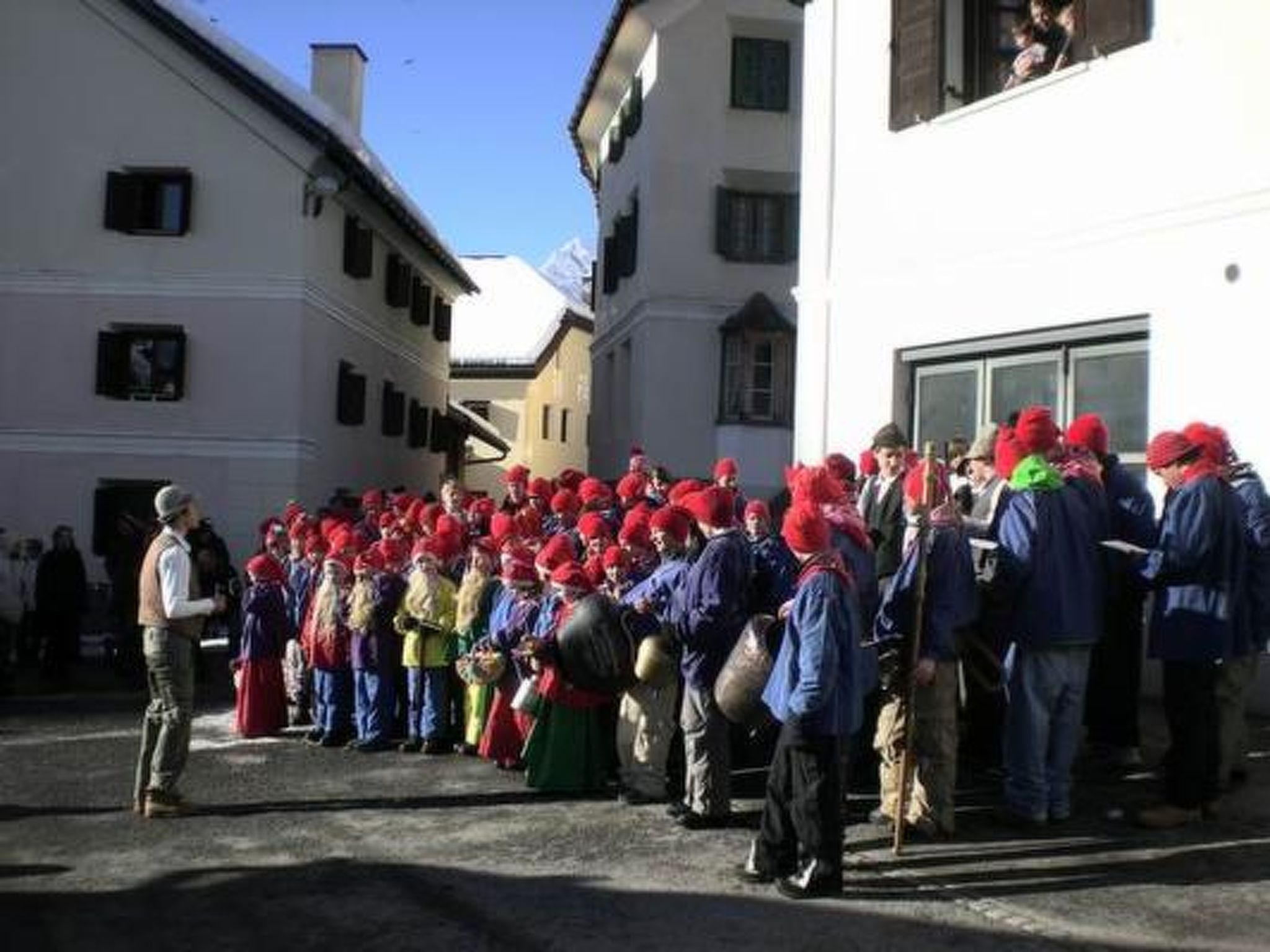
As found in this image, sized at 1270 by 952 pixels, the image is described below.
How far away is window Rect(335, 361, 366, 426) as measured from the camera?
A: 72.8 feet

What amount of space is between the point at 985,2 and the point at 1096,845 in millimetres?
8940

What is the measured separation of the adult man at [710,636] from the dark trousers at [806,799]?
1.10 m

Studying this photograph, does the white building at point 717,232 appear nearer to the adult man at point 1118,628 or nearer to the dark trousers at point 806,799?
the adult man at point 1118,628

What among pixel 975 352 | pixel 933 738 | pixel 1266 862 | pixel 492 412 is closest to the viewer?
pixel 1266 862

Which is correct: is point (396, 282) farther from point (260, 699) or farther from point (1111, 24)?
point (1111, 24)

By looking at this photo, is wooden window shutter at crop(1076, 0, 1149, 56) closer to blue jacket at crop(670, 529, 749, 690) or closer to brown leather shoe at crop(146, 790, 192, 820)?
blue jacket at crop(670, 529, 749, 690)

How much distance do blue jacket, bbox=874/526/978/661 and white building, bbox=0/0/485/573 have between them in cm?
1552

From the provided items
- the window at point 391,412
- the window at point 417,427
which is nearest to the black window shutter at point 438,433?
the window at point 417,427

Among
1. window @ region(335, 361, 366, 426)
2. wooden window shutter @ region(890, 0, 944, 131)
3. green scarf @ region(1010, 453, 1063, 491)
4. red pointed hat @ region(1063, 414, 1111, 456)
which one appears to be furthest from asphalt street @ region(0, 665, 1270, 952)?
window @ region(335, 361, 366, 426)

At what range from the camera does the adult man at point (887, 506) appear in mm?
7926

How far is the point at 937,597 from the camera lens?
625 centimetres

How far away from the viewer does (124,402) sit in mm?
20281

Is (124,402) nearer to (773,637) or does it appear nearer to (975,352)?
(975,352)

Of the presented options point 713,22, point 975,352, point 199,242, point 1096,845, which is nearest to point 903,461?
point 1096,845
